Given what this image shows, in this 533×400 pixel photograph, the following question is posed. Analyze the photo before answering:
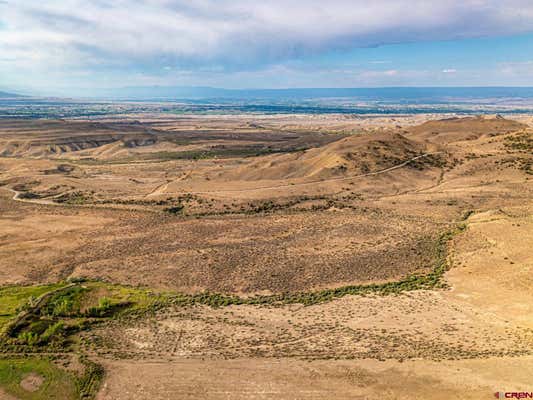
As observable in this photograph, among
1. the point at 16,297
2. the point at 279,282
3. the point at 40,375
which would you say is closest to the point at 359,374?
the point at 279,282

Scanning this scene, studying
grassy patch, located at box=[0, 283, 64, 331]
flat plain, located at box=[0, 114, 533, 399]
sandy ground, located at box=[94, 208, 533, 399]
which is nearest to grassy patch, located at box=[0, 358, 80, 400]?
flat plain, located at box=[0, 114, 533, 399]

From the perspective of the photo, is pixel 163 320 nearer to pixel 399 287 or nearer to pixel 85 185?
pixel 399 287

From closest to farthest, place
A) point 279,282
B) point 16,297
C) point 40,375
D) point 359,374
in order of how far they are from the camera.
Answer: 1. point 359,374
2. point 40,375
3. point 16,297
4. point 279,282

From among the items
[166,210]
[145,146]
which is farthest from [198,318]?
[145,146]

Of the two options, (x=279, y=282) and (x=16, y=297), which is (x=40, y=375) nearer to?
(x=16, y=297)

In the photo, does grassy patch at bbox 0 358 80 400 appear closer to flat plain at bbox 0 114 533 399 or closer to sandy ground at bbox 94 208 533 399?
flat plain at bbox 0 114 533 399
